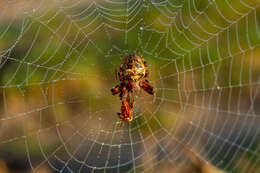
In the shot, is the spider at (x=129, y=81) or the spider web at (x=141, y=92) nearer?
the spider at (x=129, y=81)

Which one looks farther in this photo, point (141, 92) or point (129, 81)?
point (141, 92)

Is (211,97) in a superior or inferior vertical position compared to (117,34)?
inferior

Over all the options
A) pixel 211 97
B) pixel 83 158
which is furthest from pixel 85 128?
pixel 211 97

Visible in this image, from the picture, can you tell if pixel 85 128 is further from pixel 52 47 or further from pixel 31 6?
pixel 31 6

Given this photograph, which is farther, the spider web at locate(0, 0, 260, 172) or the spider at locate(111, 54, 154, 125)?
the spider web at locate(0, 0, 260, 172)
